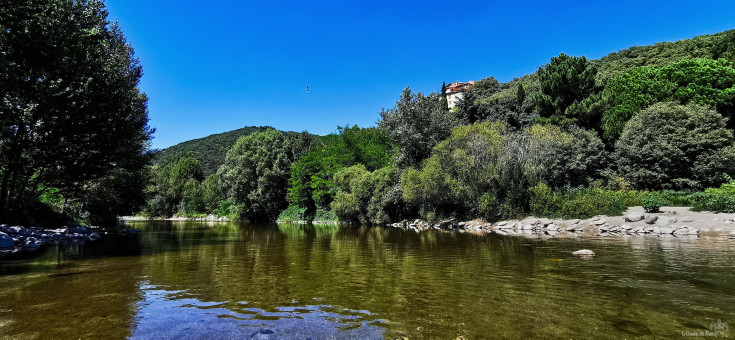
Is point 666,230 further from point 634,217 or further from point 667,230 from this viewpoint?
point 634,217

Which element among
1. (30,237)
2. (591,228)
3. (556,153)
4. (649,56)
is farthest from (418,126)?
(649,56)

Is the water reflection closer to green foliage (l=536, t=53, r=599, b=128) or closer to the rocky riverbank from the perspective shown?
the rocky riverbank

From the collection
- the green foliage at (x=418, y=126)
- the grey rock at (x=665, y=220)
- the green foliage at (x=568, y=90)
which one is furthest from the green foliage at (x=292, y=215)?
the grey rock at (x=665, y=220)

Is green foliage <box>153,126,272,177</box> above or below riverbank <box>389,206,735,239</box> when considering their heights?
above

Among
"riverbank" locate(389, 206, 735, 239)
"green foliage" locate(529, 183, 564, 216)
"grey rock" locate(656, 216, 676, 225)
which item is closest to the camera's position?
"riverbank" locate(389, 206, 735, 239)

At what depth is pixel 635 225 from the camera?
841 inches

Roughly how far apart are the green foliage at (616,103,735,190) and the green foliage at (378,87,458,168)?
17.6 meters

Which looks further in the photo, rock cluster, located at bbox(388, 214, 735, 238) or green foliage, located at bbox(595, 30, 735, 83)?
green foliage, located at bbox(595, 30, 735, 83)

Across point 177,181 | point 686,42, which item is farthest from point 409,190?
point 177,181

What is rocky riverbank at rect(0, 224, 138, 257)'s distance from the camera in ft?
50.2

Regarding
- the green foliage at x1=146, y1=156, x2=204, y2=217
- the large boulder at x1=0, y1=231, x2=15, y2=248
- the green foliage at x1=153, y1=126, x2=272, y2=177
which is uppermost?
the green foliage at x1=153, y1=126, x2=272, y2=177

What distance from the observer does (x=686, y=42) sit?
57438 millimetres

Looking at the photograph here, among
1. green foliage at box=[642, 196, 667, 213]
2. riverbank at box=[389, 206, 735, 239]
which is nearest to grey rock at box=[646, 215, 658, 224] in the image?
riverbank at box=[389, 206, 735, 239]

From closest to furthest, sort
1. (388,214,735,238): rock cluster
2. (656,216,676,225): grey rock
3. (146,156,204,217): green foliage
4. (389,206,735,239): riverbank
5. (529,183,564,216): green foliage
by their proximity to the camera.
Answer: (389,206,735,239): riverbank
(388,214,735,238): rock cluster
(656,216,676,225): grey rock
(529,183,564,216): green foliage
(146,156,204,217): green foliage
